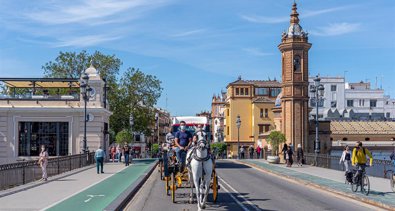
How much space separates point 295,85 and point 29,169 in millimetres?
37862

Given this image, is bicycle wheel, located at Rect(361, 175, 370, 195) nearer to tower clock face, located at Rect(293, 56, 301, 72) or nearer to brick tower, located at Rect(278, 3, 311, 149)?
brick tower, located at Rect(278, 3, 311, 149)

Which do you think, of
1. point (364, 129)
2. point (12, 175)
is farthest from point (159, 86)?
point (12, 175)

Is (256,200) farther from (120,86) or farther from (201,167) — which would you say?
(120,86)

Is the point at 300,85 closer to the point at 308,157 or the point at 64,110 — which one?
the point at 308,157

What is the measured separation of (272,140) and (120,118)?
2492 centimetres

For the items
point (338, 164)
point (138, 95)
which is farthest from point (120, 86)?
point (338, 164)

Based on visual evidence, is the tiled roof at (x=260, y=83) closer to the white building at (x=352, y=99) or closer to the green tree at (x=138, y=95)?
the white building at (x=352, y=99)

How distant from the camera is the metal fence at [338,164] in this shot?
2722cm

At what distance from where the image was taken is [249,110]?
332ft

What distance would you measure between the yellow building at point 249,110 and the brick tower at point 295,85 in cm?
3721

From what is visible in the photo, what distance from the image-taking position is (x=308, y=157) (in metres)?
41.4

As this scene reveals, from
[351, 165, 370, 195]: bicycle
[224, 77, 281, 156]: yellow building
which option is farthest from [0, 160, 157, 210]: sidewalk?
[224, 77, 281, 156]: yellow building

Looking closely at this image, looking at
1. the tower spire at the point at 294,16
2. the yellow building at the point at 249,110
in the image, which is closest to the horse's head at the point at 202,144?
the tower spire at the point at 294,16

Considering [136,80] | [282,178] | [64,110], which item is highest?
[136,80]
